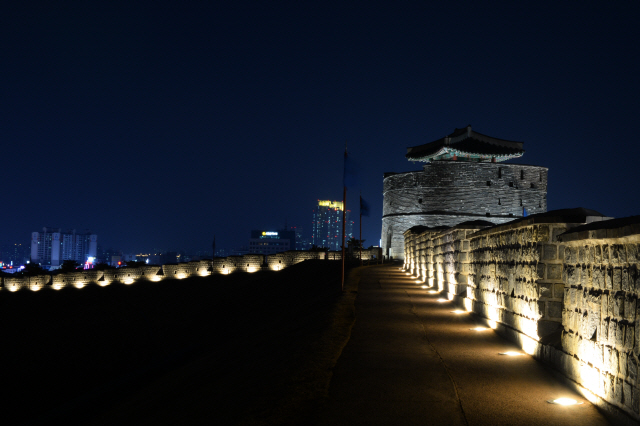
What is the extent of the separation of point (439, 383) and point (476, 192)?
42.9 meters

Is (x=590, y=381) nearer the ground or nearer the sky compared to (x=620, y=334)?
nearer the ground

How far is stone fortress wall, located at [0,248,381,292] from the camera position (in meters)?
38.9

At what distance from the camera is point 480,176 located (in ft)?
151

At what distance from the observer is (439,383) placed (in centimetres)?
520

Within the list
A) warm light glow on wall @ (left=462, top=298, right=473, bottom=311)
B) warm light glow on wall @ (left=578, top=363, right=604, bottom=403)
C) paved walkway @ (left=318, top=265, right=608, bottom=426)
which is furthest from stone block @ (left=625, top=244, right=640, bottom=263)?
warm light glow on wall @ (left=462, top=298, right=473, bottom=311)

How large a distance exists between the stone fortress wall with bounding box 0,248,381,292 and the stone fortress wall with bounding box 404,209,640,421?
28.5 meters

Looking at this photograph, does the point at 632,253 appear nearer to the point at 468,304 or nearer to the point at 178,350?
the point at 468,304

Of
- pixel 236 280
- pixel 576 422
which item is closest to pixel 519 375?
pixel 576 422

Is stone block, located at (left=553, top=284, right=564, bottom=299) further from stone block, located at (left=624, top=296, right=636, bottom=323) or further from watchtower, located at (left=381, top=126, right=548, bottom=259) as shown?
watchtower, located at (left=381, top=126, right=548, bottom=259)

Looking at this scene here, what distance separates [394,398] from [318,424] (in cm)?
96

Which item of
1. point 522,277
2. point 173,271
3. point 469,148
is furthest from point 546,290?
point 469,148

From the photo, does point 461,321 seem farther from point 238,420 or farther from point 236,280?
point 236,280

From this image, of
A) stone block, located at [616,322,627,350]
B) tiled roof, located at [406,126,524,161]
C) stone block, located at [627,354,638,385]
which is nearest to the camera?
stone block, located at [627,354,638,385]

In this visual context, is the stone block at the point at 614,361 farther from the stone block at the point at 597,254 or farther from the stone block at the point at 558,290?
the stone block at the point at 558,290
